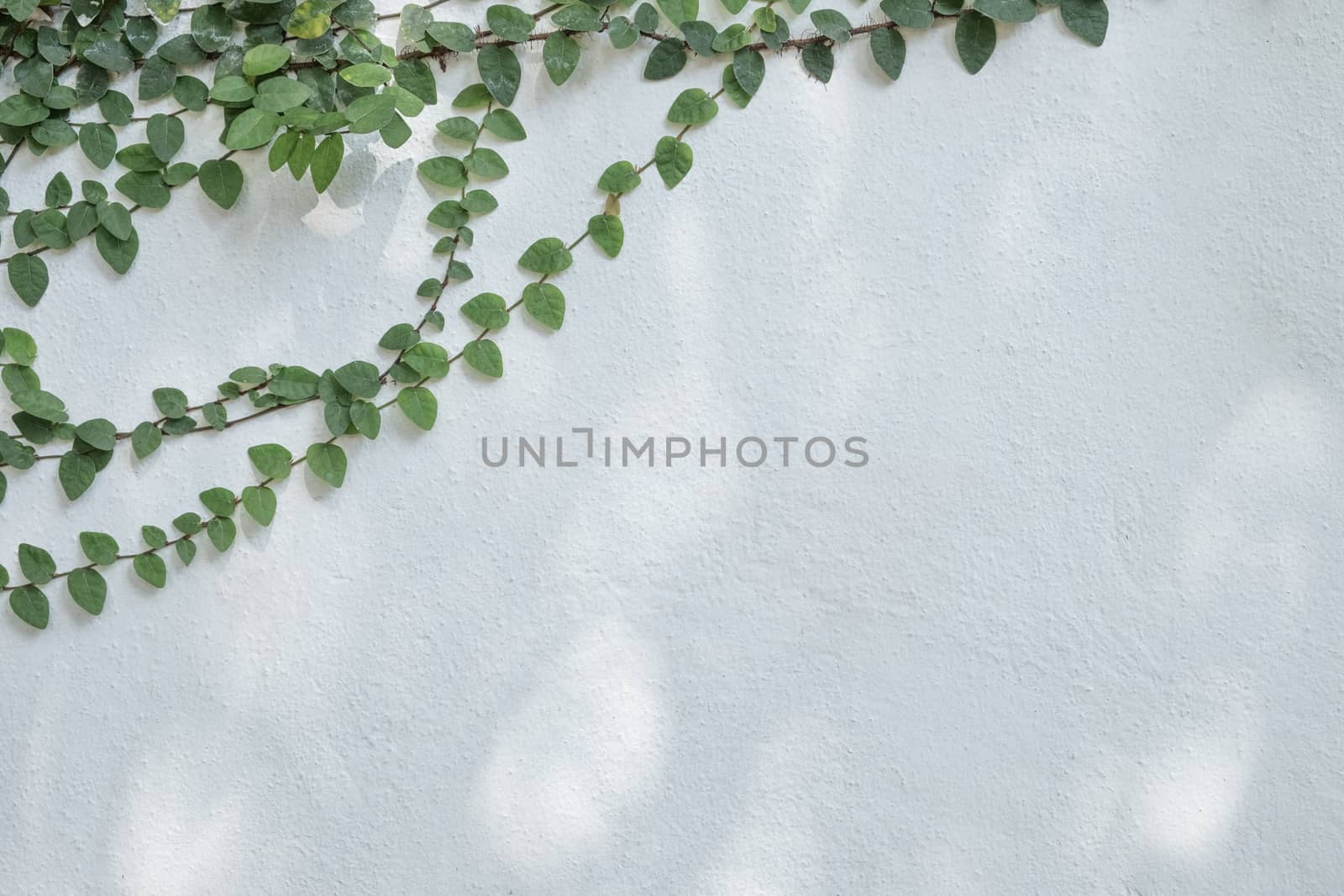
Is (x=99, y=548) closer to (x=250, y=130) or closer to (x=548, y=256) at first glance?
(x=250, y=130)

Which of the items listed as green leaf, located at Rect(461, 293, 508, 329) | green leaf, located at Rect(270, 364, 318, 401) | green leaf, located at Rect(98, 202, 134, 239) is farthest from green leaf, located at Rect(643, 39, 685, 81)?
green leaf, located at Rect(98, 202, 134, 239)

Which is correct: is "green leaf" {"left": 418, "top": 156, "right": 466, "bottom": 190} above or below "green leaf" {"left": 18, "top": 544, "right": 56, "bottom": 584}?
above

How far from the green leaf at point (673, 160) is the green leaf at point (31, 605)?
2.96 ft

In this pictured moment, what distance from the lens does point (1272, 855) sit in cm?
115

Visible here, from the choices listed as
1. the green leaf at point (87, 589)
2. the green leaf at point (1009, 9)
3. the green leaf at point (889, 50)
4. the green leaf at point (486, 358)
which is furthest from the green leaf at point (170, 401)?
the green leaf at point (1009, 9)

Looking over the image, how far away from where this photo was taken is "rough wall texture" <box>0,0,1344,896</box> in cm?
114

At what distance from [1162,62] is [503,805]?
46.7 inches

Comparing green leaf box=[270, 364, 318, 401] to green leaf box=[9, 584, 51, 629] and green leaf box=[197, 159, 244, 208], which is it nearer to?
green leaf box=[197, 159, 244, 208]

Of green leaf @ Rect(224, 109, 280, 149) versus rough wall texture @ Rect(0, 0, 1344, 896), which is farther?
rough wall texture @ Rect(0, 0, 1344, 896)

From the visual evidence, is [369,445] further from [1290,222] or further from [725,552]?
[1290,222]

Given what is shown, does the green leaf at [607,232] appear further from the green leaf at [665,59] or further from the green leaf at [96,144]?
the green leaf at [96,144]

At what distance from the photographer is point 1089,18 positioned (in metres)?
1.12

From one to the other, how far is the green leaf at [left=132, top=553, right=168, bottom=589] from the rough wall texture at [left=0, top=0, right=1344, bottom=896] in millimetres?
30

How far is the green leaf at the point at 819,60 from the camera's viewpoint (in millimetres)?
1130
